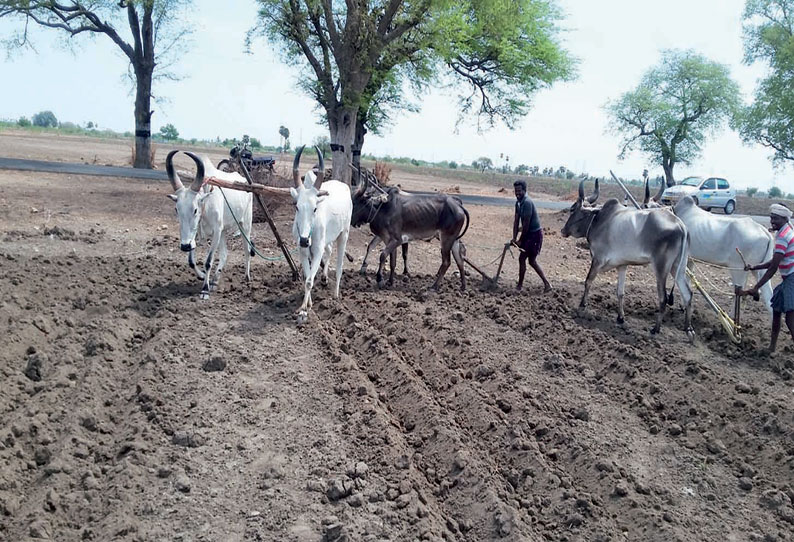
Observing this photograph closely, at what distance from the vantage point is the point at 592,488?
18.0 feet

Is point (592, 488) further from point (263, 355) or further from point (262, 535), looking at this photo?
point (263, 355)

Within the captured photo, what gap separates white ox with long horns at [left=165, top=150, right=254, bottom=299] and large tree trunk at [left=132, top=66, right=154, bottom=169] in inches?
735

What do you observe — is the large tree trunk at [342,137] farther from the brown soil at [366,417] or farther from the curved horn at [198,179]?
the curved horn at [198,179]

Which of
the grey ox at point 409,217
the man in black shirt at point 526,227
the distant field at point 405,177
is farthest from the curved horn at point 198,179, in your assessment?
the distant field at point 405,177

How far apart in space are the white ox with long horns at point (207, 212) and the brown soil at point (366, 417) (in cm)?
51

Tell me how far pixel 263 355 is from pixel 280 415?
148 cm

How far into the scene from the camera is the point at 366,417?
620 cm

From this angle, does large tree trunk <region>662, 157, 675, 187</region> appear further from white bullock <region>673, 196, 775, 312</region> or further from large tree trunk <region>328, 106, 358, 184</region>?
white bullock <region>673, 196, 775, 312</region>

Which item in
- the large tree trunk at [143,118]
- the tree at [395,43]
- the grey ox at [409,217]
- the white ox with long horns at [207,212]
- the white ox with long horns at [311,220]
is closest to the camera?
the white ox with long horns at [311,220]

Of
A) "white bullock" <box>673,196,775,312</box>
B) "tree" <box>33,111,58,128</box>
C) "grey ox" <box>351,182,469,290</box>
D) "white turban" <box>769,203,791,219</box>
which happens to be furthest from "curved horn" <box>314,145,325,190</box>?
"tree" <box>33,111,58,128</box>

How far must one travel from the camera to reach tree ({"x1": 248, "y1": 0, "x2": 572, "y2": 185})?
17.6m

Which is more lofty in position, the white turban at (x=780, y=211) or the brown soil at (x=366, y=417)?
the white turban at (x=780, y=211)

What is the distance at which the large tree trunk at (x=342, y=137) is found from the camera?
1839 cm

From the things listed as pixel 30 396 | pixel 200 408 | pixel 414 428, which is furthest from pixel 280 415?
pixel 30 396
